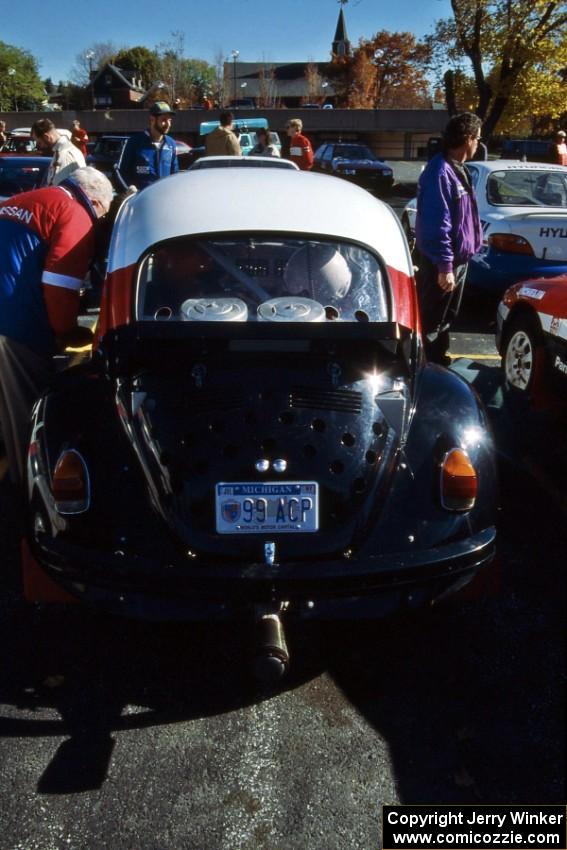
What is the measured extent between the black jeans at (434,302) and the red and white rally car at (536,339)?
1.34 feet

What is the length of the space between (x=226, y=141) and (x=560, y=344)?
28.5 feet

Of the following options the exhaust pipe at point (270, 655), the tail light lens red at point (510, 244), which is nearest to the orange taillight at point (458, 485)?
the exhaust pipe at point (270, 655)

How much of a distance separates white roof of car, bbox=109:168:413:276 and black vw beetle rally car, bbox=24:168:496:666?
28 cm

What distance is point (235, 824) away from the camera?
2299 mm

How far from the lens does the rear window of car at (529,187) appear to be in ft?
27.9

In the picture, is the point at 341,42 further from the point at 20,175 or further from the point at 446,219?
the point at 446,219

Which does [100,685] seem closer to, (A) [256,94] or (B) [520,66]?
(B) [520,66]

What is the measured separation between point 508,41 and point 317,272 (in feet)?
66.0

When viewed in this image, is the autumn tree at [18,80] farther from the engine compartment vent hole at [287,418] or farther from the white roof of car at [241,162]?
the engine compartment vent hole at [287,418]

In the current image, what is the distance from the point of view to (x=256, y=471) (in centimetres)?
271

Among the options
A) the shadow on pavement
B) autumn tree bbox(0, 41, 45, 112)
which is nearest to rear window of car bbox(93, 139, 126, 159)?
the shadow on pavement

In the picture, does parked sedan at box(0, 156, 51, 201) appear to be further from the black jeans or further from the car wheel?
the car wheel

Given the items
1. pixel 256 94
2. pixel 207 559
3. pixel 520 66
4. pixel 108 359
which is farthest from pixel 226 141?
pixel 256 94

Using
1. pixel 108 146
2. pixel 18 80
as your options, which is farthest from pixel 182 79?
pixel 108 146
